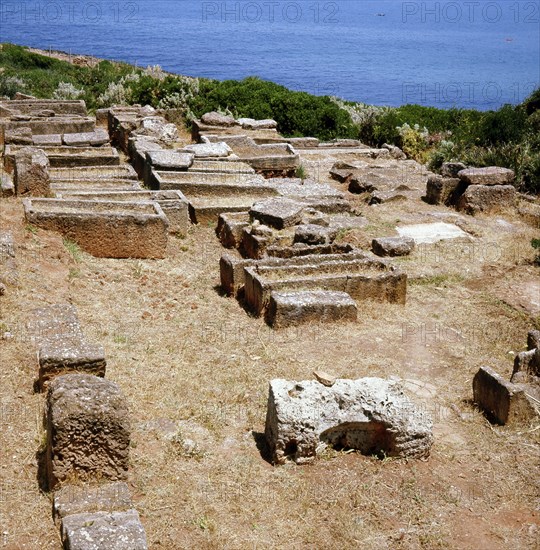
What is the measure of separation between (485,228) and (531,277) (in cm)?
253

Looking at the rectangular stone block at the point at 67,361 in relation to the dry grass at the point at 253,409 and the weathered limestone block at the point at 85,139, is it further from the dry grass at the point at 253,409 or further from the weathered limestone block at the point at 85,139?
the weathered limestone block at the point at 85,139

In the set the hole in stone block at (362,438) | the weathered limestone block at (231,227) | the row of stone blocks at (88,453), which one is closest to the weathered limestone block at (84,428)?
the row of stone blocks at (88,453)

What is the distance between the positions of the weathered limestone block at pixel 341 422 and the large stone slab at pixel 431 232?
660 centimetres

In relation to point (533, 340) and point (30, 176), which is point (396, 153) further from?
point (533, 340)

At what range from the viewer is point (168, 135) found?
17.5 meters

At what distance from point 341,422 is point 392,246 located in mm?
5902

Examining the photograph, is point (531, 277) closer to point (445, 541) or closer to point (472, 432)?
point (472, 432)

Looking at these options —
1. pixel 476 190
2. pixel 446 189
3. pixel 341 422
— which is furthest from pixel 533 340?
pixel 446 189

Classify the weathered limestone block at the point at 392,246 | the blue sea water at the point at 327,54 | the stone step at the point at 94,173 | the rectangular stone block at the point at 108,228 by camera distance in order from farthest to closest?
the blue sea water at the point at 327,54
the stone step at the point at 94,173
the weathered limestone block at the point at 392,246
the rectangular stone block at the point at 108,228

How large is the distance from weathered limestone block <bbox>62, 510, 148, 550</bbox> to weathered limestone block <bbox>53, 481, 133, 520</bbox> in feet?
0.44

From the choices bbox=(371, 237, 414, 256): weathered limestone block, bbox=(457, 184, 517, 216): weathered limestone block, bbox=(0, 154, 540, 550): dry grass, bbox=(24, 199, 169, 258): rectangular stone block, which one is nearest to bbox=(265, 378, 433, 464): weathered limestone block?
bbox=(0, 154, 540, 550): dry grass

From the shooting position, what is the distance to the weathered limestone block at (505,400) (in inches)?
266

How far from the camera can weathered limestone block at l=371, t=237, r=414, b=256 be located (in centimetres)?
1164

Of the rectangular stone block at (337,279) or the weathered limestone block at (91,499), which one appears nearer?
the weathered limestone block at (91,499)
